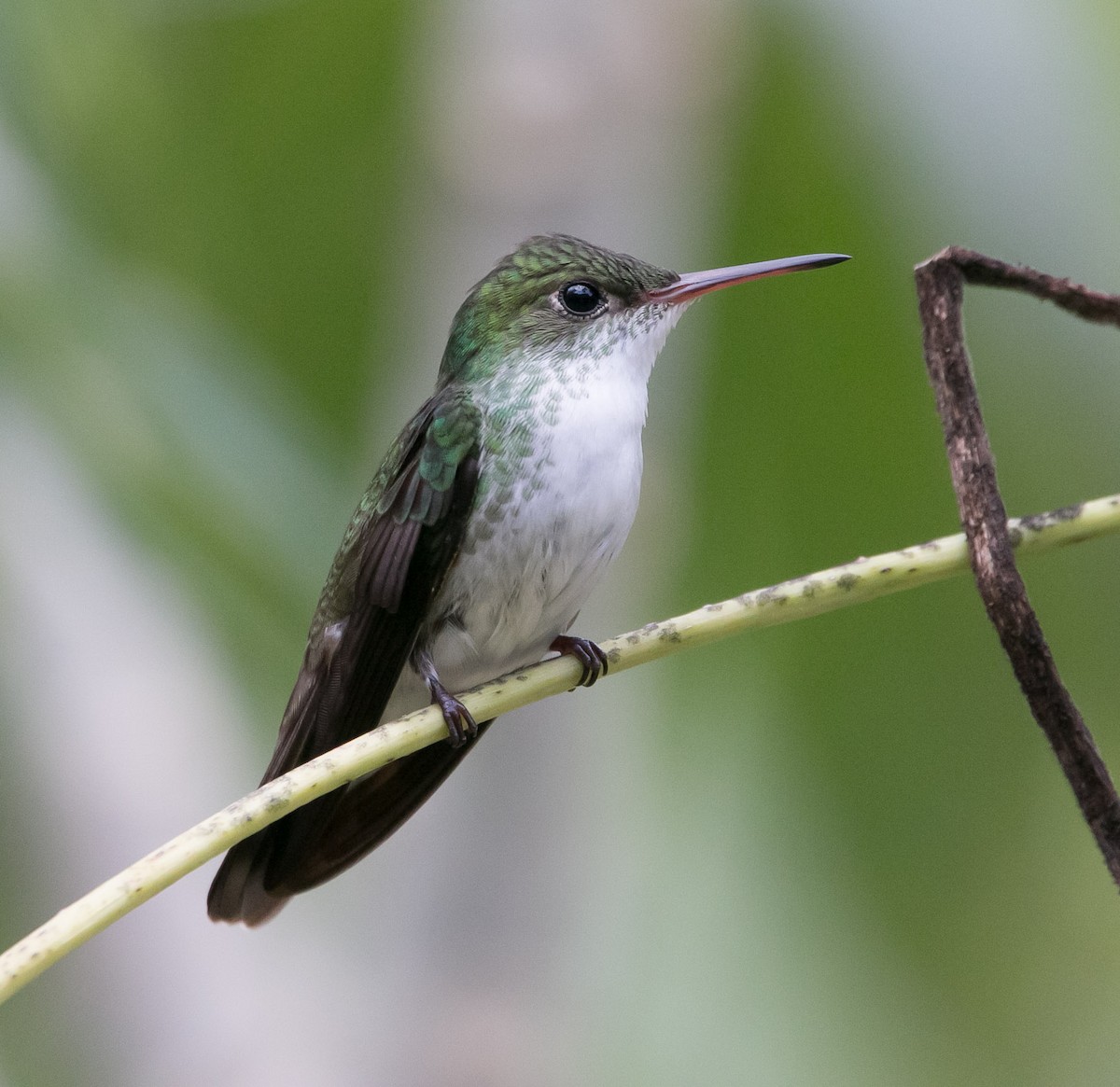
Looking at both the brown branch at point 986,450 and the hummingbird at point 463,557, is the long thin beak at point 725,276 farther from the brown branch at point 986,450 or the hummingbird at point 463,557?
the brown branch at point 986,450

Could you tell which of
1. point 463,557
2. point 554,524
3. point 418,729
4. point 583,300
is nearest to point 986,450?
point 418,729

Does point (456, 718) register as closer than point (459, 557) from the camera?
Yes

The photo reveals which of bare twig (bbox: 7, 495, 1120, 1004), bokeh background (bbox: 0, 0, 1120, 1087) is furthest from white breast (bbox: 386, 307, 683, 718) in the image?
bokeh background (bbox: 0, 0, 1120, 1087)

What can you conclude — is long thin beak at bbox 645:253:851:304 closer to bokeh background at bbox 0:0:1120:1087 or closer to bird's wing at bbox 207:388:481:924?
bird's wing at bbox 207:388:481:924

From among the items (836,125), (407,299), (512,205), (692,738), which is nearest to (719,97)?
(836,125)

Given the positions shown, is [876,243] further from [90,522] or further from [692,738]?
[90,522]

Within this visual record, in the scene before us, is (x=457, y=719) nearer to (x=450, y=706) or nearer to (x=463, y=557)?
(x=450, y=706)

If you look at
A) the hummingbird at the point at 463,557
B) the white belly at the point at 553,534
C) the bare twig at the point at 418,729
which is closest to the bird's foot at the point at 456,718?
the hummingbird at the point at 463,557
